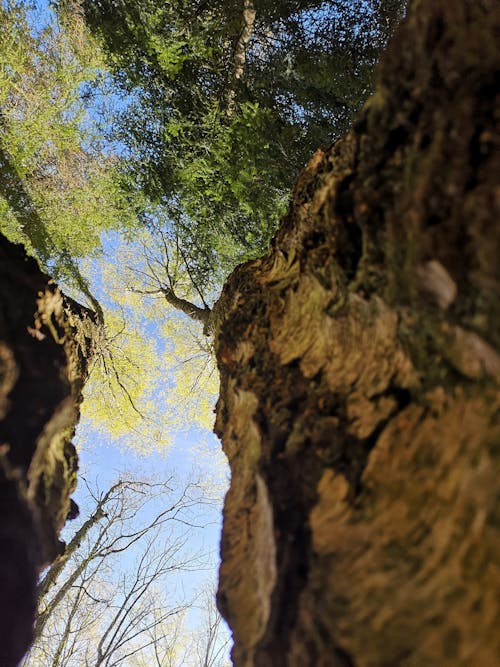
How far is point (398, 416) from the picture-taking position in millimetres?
1069

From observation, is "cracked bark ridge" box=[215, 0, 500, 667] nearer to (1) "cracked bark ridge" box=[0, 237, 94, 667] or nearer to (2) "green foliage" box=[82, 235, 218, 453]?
(1) "cracked bark ridge" box=[0, 237, 94, 667]

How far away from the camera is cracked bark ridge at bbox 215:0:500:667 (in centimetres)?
82

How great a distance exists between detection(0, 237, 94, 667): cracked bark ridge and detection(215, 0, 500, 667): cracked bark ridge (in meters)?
0.90

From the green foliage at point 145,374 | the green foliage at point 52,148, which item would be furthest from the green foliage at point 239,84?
the green foliage at point 145,374

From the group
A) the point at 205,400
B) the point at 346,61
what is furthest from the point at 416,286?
the point at 205,400

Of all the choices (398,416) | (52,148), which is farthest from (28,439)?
Result: (52,148)

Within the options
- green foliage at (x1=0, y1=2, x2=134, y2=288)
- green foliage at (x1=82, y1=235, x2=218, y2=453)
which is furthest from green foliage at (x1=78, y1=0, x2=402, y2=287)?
green foliage at (x1=82, y1=235, x2=218, y2=453)

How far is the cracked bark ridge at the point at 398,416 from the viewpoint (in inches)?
32.3

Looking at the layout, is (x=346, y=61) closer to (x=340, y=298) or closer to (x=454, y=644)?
(x=340, y=298)

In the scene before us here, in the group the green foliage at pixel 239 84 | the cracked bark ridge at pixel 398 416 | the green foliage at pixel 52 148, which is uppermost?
the green foliage at pixel 52 148

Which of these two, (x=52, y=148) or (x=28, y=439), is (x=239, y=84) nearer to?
(x=52, y=148)

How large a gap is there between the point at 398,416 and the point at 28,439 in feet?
4.97

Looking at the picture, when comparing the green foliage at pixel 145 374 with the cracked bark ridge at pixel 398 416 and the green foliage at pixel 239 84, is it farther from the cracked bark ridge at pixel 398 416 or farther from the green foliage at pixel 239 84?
the cracked bark ridge at pixel 398 416

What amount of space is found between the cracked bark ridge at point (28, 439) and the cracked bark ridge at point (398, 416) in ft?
2.97
